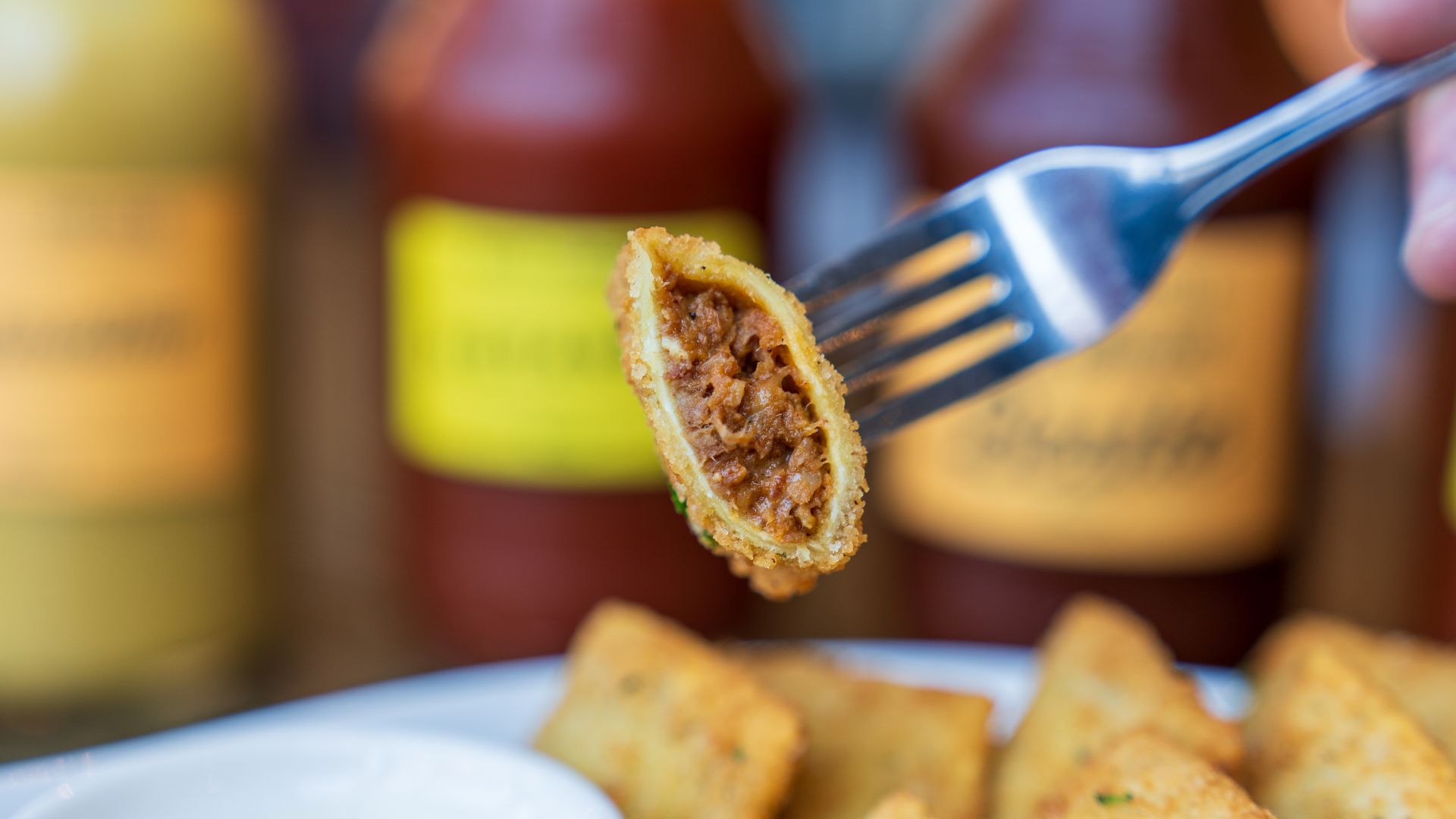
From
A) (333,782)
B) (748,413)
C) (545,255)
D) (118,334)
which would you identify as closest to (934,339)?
(748,413)

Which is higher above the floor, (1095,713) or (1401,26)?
(1401,26)

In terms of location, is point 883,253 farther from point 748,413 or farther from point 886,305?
point 748,413

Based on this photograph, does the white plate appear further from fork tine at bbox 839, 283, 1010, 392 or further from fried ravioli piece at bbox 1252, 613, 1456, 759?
fork tine at bbox 839, 283, 1010, 392

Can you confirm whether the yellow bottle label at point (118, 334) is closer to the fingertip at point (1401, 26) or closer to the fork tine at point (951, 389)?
the fork tine at point (951, 389)

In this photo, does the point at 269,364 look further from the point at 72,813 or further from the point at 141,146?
the point at 72,813

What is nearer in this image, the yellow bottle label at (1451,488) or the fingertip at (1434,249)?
the fingertip at (1434,249)

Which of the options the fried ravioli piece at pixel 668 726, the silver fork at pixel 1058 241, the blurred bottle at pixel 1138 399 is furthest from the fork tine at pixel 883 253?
the blurred bottle at pixel 1138 399
